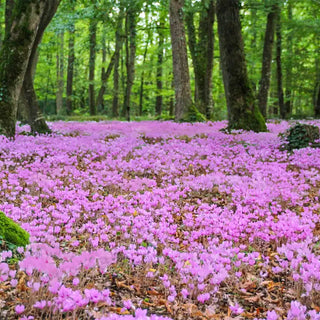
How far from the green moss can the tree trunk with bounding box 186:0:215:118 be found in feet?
62.7

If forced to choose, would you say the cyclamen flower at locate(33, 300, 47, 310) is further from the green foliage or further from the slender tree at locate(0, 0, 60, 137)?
the green foliage

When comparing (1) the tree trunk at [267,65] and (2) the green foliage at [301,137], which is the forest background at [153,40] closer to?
(1) the tree trunk at [267,65]

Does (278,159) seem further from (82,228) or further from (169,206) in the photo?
(82,228)

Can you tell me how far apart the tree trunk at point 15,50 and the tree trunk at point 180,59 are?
8886mm

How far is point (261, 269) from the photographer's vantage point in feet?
14.1

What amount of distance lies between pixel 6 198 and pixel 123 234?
2.46 meters

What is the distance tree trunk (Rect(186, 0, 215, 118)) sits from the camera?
22.1m

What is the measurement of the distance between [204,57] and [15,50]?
15.8 metres

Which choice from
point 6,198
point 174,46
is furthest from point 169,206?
point 174,46

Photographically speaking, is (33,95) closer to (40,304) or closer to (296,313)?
(40,304)

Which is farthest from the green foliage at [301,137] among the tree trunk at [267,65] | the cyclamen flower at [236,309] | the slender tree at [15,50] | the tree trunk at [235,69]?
the tree trunk at [267,65]

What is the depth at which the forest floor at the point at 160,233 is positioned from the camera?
322 cm

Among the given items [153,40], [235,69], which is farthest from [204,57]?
[153,40]

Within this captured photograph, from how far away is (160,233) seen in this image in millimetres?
4832
